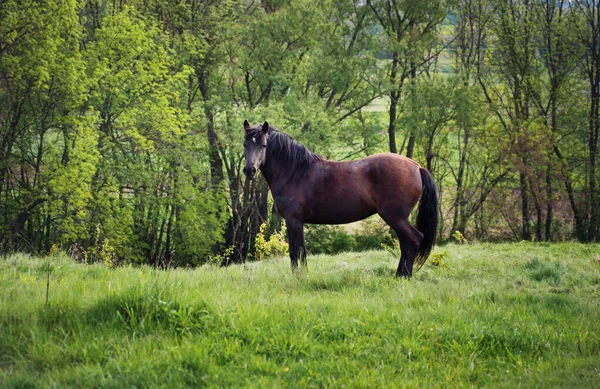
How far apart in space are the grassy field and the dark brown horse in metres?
1.81

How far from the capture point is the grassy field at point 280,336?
4.41 metres

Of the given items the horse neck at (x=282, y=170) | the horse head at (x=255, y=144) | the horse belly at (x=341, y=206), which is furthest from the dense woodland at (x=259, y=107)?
the horse belly at (x=341, y=206)

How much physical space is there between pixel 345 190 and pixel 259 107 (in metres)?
19.4

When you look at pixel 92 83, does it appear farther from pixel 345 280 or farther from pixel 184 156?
pixel 345 280

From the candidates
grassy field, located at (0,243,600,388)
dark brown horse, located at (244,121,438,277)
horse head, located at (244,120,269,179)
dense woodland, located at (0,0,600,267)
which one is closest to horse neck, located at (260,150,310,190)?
dark brown horse, located at (244,121,438,277)

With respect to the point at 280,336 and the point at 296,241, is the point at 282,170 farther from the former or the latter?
the point at 280,336

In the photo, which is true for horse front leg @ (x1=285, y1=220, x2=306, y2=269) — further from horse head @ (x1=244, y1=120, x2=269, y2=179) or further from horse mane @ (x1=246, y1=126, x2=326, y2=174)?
horse head @ (x1=244, y1=120, x2=269, y2=179)

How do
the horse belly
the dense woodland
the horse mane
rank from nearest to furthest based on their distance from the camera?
the horse belly
the horse mane
the dense woodland

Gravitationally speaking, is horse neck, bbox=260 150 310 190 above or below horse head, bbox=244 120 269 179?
below

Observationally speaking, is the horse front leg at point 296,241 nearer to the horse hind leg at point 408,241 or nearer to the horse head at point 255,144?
the horse head at point 255,144

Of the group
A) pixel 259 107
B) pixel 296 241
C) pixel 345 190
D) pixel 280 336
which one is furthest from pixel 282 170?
pixel 259 107

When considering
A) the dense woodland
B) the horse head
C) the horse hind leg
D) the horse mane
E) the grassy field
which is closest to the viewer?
the grassy field

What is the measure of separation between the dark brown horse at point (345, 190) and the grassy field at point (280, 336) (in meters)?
1.81

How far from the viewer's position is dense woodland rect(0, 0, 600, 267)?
68.3ft
